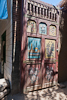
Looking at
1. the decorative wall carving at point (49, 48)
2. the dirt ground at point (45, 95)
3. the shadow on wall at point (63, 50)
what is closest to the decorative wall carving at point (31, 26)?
the decorative wall carving at point (49, 48)

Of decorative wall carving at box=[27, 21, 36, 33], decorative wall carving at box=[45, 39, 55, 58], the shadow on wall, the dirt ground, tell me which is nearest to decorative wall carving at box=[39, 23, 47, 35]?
decorative wall carving at box=[27, 21, 36, 33]

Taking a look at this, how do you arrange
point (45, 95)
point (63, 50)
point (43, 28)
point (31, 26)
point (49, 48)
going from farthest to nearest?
point (63, 50), point (49, 48), point (43, 28), point (31, 26), point (45, 95)

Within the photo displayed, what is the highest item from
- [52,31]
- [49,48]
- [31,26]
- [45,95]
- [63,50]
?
[31,26]

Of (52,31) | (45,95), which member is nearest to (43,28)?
(52,31)

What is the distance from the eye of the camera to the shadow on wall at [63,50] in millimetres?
4883

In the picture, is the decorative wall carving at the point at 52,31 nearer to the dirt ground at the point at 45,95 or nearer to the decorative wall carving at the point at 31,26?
the decorative wall carving at the point at 31,26

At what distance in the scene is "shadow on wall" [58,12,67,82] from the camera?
488cm

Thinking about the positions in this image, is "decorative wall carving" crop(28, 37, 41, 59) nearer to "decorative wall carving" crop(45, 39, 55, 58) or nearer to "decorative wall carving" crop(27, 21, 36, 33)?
"decorative wall carving" crop(27, 21, 36, 33)

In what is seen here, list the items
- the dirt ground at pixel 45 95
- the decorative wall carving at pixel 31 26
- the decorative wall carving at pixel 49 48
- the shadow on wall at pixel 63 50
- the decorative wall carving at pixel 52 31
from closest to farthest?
the dirt ground at pixel 45 95 < the decorative wall carving at pixel 31 26 < the decorative wall carving at pixel 49 48 < the decorative wall carving at pixel 52 31 < the shadow on wall at pixel 63 50

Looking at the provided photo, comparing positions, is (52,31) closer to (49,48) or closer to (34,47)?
(49,48)

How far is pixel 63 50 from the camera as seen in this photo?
5.00m

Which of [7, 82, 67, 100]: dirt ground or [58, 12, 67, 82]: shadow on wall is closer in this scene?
[7, 82, 67, 100]: dirt ground

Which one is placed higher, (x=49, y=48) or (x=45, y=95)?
(x=49, y=48)

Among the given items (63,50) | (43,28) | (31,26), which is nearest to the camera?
(31,26)
